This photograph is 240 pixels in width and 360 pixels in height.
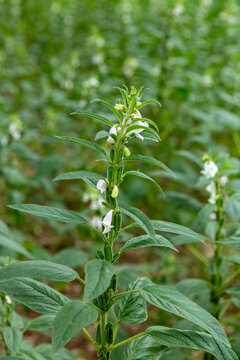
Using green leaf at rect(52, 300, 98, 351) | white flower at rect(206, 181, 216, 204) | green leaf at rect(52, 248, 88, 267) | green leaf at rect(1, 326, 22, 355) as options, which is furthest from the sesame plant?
green leaf at rect(52, 248, 88, 267)

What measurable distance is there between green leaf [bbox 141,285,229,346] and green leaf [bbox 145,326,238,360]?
0.11 meters

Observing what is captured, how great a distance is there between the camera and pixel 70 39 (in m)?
6.57

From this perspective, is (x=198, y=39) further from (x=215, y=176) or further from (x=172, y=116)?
(x=215, y=176)

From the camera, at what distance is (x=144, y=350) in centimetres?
128

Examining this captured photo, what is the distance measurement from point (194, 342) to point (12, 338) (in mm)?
615

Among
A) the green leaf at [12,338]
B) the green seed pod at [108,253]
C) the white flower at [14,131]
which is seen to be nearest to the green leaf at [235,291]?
the green seed pod at [108,253]

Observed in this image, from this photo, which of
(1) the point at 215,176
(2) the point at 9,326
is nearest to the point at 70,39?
(1) the point at 215,176

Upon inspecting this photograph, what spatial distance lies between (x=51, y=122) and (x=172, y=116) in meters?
1.17

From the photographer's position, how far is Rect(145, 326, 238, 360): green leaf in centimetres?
114

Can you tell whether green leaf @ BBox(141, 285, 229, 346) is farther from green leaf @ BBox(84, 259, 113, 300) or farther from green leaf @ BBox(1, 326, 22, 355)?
green leaf @ BBox(1, 326, 22, 355)

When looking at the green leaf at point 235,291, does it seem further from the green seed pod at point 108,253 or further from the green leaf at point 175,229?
the green seed pod at point 108,253

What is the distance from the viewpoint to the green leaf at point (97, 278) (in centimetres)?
94

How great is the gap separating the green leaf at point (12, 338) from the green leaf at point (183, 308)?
1.65ft

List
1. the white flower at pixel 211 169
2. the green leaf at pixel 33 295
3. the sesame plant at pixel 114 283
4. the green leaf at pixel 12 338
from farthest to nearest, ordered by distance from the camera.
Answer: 1. the white flower at pixel 211 169
2. the green leaf at pixel 12 338
3. the green leaf at pixel 33 295
4. the sesame plant at pixel 114 283
